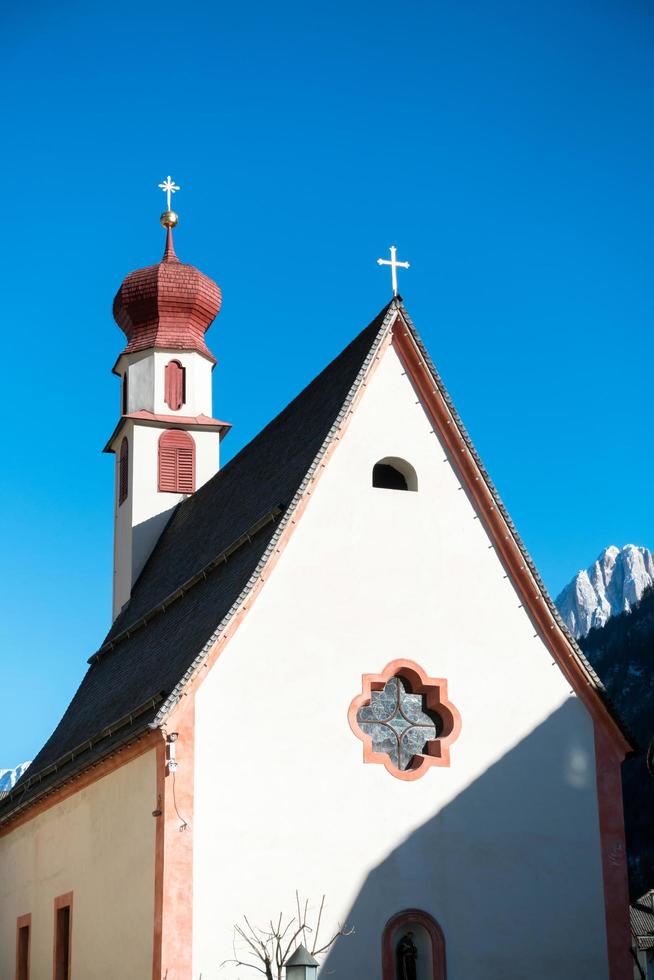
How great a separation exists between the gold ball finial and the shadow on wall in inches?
783

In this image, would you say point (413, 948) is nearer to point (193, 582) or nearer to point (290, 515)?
point (290, 515)

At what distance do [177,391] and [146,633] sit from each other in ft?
31.7

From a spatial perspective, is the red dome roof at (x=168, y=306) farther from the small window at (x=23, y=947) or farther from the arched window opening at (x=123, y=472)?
the small window at (x=23, y=947)

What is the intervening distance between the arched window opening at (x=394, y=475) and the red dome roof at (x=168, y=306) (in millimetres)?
13565

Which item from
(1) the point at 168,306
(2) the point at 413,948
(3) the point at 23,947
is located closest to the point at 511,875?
(2) the point at 413,948

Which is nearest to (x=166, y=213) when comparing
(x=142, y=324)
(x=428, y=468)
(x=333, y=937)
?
(x=142, y=324)

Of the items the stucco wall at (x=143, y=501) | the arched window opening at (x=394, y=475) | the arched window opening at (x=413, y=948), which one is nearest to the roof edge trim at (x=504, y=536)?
the arched window opening at (x=394, y=475)

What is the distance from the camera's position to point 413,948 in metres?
22.3

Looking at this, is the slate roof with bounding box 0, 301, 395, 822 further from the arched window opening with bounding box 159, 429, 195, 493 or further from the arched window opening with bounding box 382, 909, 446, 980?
the arched window opening with bounding box 382, 909, 446, 980

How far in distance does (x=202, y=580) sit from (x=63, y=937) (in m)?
6.42

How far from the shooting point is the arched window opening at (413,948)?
22.1m

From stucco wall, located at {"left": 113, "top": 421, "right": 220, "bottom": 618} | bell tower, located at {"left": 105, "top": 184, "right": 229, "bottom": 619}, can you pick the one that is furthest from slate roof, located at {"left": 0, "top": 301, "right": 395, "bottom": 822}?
bell tower, located at {"left": 105, "top": 184, "right": 229, "bottom": 619}

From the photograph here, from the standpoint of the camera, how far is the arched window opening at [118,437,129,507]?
120 ft

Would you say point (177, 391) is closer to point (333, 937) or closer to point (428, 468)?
point (428, 468)
